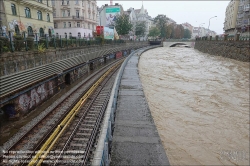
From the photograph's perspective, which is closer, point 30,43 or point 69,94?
point 30,43

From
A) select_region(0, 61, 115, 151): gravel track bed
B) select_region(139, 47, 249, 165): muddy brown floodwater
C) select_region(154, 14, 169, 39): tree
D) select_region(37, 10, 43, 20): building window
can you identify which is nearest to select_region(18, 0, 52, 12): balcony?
select_region(37, 10, 43, 20): building window

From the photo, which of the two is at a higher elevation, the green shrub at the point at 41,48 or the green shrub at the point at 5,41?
the green shrub at the point at 5,41

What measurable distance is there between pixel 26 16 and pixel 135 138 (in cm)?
3034

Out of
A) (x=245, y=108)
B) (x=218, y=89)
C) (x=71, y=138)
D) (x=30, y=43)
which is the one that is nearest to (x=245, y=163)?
(x=245, y=108)

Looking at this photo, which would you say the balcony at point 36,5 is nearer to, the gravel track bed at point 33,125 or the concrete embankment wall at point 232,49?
the gravel track bed at point 33,125

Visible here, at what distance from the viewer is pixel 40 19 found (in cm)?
3083

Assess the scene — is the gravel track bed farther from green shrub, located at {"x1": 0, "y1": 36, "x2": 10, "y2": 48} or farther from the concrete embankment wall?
the concrete embankment wall

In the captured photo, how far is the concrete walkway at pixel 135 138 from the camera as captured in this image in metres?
5.03

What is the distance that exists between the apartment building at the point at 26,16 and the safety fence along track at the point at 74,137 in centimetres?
1375

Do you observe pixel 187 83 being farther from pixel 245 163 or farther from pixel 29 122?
pixel 29 122

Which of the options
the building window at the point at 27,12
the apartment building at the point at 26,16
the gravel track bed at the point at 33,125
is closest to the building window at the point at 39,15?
the apartment building at the point at 26,16

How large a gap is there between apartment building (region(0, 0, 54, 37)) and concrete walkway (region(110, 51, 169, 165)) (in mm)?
17617

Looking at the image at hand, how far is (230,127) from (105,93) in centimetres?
1106

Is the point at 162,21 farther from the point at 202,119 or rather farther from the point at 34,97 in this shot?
the point at 34,97
